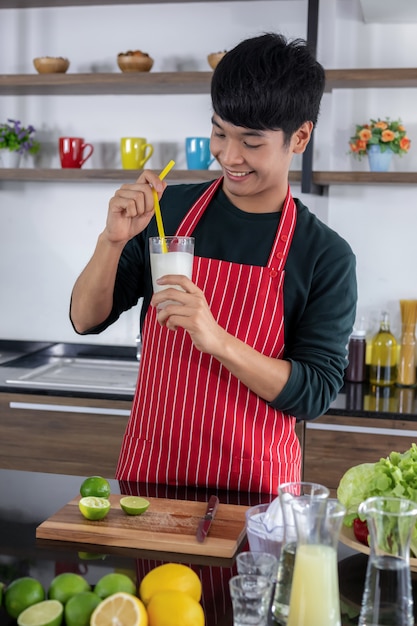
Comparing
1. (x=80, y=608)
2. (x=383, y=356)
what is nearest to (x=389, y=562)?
(x=80, y=608)

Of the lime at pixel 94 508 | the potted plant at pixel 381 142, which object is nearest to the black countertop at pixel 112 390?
the potted plant at pixel 381 142

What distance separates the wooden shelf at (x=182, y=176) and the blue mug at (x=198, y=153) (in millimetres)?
Answer: 62

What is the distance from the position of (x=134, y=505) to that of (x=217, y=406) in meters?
0.34

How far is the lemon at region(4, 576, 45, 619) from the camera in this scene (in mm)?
1090

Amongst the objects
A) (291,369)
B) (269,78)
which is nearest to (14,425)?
(291,369)

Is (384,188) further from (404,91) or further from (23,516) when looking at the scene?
(23,516)

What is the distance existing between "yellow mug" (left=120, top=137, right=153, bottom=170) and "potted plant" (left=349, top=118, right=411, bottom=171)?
0.81 m

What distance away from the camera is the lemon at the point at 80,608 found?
1045mm

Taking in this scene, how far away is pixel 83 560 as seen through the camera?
1315mm

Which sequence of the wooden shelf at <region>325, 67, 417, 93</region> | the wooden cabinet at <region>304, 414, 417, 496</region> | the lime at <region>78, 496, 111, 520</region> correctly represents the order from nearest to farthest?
the lime at <region>78, 496, 111, 520</region> → the wooden cabinet at <region>304, 414, 417, 496</region> → the wooden shelf at <region>325, 67, 417, 93</region>

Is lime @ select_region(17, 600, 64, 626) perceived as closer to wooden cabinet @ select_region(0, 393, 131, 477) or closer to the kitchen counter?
the kitchen counter

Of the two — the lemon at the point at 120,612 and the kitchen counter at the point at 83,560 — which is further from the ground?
the lemon at the point at 120,612

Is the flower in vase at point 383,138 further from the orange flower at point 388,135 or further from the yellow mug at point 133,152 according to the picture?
the yellow mug at point 133,152

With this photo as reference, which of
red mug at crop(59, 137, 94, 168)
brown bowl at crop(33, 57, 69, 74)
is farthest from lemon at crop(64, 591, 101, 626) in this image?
brown bowl at crop(33, 57, 69, 74)
